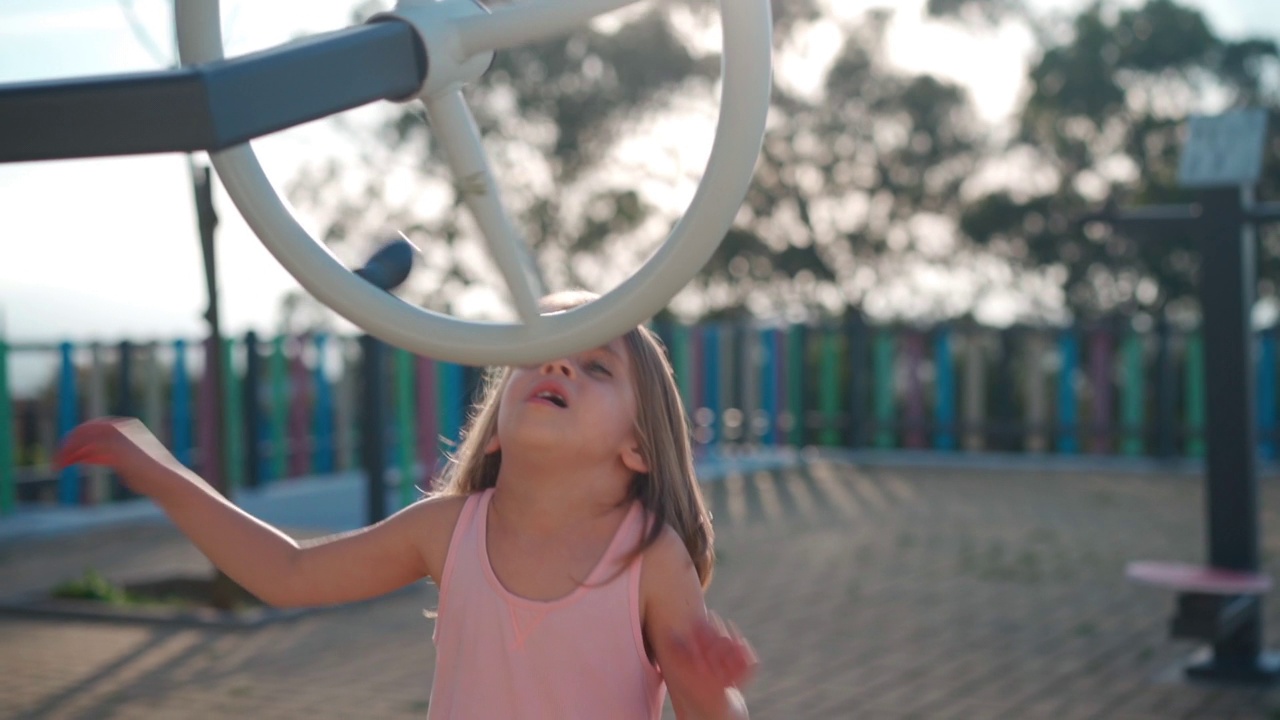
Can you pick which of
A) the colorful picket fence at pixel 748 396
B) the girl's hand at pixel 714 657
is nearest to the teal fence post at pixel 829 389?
the colorful picket fence at pixel 748 396

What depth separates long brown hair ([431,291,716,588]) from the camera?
1924 mm

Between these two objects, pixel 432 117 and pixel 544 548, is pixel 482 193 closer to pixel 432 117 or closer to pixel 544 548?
pixel 432 117

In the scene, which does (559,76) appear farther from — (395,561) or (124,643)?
(395,561)

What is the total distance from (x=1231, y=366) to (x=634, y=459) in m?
3.83

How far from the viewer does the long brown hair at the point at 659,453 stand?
192 centimetres

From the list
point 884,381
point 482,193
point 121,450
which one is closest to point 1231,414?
point 121,450

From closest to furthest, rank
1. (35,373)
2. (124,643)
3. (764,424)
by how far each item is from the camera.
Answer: (124,643)
(35,373)
(764,424)

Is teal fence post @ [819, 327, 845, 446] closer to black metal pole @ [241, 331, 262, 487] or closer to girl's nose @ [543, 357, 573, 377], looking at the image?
black metal pole @ [241, 331, 262, 487]

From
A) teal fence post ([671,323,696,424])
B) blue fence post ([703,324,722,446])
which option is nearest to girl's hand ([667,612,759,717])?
teal fence post ([671,323,696,424])

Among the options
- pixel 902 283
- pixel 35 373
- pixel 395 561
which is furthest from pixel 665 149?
pixel 395 561

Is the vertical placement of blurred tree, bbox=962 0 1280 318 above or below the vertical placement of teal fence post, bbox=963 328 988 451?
above

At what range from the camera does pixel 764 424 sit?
47.2ft

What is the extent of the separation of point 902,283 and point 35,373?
538 inches

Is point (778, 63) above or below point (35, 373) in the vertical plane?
above
